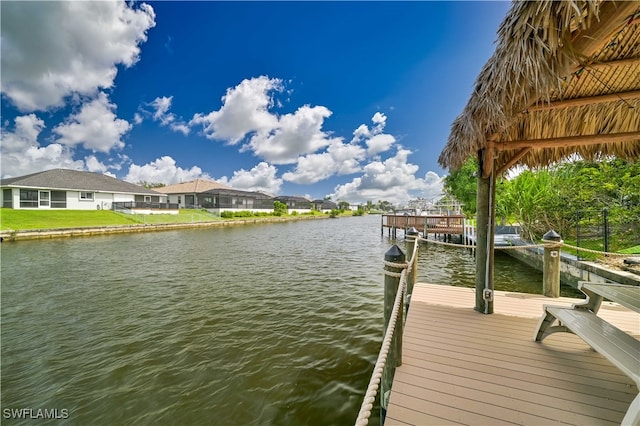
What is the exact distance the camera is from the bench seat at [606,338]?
153 cm

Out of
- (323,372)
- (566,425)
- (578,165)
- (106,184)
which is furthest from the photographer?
(106,184)

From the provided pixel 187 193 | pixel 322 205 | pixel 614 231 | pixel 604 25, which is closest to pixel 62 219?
pixel 187 193

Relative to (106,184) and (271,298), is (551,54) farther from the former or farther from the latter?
(106,184)

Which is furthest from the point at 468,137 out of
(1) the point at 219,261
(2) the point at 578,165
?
(2) the point at 578,165

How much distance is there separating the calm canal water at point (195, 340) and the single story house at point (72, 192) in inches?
898

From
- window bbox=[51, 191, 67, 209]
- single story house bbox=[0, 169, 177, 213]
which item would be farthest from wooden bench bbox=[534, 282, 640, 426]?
window bbox=[51, 191, 67, 209]

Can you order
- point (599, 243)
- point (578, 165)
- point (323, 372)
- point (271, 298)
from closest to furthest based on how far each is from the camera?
point (323, 372), point (271, 298), point (599, 243), point (578, 165)

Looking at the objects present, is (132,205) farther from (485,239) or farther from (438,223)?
(485,239)

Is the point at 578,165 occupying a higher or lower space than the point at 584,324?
higher

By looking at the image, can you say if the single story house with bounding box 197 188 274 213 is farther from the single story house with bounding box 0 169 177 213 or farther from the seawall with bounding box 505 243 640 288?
the seawall with bounding box 505 243 640 288

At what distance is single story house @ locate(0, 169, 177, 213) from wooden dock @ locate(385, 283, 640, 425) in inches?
1415

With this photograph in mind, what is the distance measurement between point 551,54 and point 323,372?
14.9 ft

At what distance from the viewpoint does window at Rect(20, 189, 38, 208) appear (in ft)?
82.0

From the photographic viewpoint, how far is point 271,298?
23.1 ft
